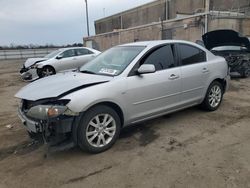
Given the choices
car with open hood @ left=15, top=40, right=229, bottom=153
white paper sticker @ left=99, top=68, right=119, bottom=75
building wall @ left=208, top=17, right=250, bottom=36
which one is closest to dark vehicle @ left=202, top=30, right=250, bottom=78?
car with open hood @ left=15, top=40, right=229, bottom=153

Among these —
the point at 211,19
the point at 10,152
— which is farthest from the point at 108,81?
the point at 211,19

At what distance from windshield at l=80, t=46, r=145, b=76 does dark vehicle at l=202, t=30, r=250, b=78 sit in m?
5.92

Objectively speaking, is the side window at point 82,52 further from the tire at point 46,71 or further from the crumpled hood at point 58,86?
the crumpled hood at point 58,86

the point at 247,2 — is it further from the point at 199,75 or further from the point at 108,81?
the point at 108,81

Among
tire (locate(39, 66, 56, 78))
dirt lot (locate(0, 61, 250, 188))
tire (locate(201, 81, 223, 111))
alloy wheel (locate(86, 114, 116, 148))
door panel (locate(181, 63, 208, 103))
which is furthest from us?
tire (locate(39, 66, 56, 78))

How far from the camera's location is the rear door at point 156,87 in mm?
4016

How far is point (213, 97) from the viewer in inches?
215

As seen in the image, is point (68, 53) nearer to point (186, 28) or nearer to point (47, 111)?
point (186, 28)

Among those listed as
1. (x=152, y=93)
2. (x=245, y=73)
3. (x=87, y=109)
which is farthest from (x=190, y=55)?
(x=245, y=73)

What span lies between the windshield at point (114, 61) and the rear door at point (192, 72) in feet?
3.04

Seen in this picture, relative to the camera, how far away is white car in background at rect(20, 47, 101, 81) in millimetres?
11344

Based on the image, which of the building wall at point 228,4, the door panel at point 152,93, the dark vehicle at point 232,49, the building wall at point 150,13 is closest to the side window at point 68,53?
the dark vehicle at point 232,49

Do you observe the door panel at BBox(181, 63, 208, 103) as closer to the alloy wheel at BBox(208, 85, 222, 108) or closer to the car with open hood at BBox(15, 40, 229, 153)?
the car with open hood at BBox(15, 40, 229, 153)

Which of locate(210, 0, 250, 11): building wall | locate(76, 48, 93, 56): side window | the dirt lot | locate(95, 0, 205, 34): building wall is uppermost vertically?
locate(95, 0, 205, 34): building wall
